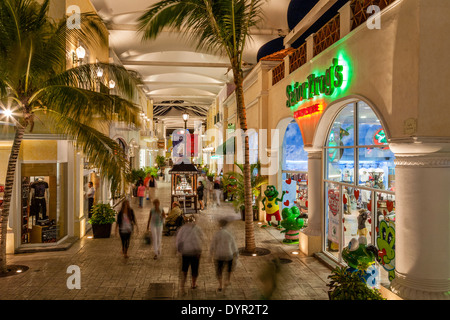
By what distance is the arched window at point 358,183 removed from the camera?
24.5ft

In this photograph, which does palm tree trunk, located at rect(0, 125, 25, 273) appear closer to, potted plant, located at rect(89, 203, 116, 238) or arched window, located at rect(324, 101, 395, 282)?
potted plant, located at rect(89, 203, 116, 238)

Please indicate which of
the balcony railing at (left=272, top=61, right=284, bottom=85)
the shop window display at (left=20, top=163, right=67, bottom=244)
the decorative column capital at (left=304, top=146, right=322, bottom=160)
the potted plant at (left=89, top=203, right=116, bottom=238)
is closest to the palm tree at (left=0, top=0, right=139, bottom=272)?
the shop window display at (left=20, top=163, right=67, bottom=244)

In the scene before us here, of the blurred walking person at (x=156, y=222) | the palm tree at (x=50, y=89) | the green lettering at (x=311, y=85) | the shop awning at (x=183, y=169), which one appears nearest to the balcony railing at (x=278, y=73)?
the green lettering at (x=311, y=85)

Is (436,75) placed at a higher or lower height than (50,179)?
higher

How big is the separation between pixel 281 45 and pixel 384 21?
12.4 meters

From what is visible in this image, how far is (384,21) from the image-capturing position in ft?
21.8

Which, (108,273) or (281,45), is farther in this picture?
(281,45)

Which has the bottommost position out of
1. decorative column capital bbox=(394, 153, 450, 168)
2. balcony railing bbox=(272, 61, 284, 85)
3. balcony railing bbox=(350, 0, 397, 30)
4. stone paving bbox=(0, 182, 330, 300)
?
stone paving bbox=(0, 182, 330, 300)

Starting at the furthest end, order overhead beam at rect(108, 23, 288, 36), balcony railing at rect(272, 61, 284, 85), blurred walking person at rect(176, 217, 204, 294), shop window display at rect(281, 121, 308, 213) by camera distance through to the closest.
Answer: overhead beam at rect(108, 23, 288, 36)
shop window display at rect(281, 121, 308, 213)
balcony railing at rect(272, 61, 284, 85)
blurred walking person at rect(176, 217, 204, 294)

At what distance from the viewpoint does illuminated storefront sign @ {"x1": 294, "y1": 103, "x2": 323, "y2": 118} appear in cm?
1001

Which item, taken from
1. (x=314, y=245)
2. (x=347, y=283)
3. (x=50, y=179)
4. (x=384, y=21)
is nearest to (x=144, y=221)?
(x=50, y=179)

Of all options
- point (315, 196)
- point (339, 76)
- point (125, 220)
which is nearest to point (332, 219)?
point (315, 196)

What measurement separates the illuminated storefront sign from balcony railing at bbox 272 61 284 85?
106 inches

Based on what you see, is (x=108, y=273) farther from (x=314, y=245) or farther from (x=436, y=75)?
(x=436, y=75)
